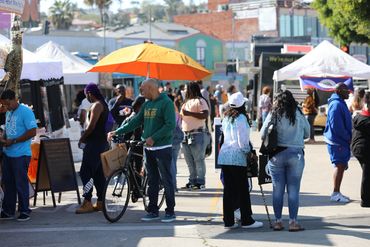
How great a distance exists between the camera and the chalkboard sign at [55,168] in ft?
37.6

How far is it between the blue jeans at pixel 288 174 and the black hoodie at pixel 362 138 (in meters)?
2.02

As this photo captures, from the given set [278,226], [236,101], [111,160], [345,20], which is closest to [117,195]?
[111,160]

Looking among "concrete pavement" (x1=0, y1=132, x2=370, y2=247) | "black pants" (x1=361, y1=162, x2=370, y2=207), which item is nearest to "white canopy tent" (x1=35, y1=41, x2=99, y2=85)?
"concrete pavement" (x1=0, y1=132, x2=370, y2=247)

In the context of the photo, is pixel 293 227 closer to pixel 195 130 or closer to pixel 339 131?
pixel 339 131

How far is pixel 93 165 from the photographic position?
35.6 ft

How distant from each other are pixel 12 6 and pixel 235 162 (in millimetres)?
4240

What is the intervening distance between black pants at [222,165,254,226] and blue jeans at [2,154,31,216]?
9.01ft

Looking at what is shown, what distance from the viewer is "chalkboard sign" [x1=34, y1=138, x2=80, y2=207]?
11.5m

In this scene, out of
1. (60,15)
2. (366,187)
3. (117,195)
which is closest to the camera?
(117,195)

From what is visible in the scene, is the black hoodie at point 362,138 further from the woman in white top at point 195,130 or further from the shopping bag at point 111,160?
the shopping bag at point 111,160

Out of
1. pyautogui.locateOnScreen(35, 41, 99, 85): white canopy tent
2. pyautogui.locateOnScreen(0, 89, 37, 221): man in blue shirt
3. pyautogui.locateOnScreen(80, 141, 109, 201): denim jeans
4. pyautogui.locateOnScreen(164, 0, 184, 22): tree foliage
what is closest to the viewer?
pyautogui.locateOnScreen(0, 89, 37, 221): man in blue shirt

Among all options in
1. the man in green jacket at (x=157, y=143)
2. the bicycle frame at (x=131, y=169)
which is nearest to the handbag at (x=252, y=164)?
the man in green jacket at (x=157, y=143)

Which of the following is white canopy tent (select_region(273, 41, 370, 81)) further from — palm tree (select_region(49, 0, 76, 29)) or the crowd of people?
palm tree (select_region(49, 0, 76, 29))

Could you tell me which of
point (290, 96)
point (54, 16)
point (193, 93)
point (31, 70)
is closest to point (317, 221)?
point (290, 96)
